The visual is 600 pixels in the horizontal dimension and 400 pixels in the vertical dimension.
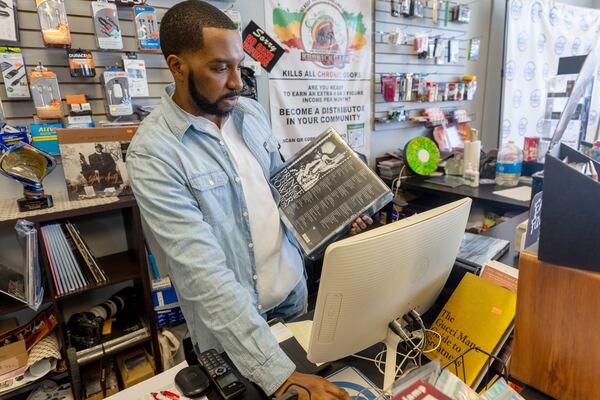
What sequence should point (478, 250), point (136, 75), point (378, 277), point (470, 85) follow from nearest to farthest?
point (378, 277) → point (478, 250) → point (136, 75) → point (470, 85)

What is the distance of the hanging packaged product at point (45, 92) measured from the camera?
5.30 feet

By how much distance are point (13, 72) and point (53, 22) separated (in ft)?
0.94

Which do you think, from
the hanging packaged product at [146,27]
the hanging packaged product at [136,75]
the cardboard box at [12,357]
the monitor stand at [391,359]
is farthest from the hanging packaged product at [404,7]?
the cardboard box at [12,357]

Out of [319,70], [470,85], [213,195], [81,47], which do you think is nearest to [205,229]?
[213,195]

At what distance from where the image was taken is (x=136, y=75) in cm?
186

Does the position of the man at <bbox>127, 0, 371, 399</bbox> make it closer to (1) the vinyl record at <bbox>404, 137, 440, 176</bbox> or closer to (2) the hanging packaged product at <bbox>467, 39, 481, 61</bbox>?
(1) the vinyl record at <bbox>404, 137, 440, 176</bbox>

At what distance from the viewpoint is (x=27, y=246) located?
1393mm

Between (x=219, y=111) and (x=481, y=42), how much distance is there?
11.6 ft

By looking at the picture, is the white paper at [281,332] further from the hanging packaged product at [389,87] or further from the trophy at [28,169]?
the hanging packaged product at [389,87]

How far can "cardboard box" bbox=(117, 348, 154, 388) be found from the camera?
1742 mm

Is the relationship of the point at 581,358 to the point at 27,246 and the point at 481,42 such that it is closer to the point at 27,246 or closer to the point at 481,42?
the point at 27,246

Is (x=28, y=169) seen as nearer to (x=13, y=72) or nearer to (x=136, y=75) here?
(x=13, y=72)

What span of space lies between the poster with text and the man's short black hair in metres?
1.44

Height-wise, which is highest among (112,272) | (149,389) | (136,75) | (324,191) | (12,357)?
(136,75)
